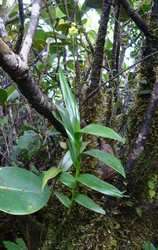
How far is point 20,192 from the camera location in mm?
638

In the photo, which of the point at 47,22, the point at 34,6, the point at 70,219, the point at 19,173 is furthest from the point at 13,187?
the point at 47,22

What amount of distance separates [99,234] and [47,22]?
92cm

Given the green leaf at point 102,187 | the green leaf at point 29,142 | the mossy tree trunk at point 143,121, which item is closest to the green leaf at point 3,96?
the green leaf at point 29,142

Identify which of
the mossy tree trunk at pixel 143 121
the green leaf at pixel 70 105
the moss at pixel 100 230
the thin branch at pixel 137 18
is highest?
the thin branch at pixel 137 18

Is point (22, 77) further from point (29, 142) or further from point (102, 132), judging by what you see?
point (29, 142)

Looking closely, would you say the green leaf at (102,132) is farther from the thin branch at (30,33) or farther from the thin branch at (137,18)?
the thin branch at (137,18)

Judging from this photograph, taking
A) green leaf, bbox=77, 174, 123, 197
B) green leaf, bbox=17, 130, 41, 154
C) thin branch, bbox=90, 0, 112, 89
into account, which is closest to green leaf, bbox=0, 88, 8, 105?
green leaf, bbox=17, 130, 41, 154

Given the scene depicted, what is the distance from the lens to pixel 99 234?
2.62 ft

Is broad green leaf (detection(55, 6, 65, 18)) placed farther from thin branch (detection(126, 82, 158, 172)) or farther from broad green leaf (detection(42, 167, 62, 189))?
broad green leaf (detection(42, 167, 62, 189))

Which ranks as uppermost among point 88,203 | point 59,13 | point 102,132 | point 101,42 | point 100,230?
point 59,13

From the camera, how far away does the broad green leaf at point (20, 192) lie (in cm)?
61

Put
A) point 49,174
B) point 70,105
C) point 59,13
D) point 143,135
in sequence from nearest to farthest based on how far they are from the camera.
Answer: point 49,174 < point 70,105 < point 143,135 < point 59,13

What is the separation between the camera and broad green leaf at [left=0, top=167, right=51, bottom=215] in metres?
0.61

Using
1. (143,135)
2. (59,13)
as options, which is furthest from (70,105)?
(59,13)
